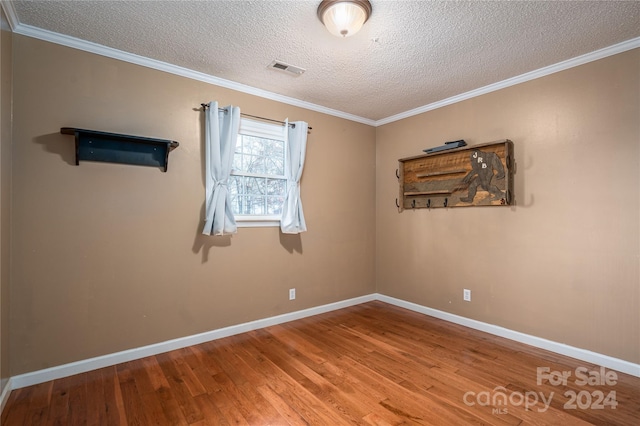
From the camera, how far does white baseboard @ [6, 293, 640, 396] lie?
2.27 metres

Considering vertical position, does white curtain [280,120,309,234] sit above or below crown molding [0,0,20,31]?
below

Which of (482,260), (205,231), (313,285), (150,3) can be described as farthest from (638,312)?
(150,3)

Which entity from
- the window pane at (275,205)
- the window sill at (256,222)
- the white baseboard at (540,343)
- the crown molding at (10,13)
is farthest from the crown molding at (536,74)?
the crown molding at (10,13)

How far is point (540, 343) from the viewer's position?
2.86 meters

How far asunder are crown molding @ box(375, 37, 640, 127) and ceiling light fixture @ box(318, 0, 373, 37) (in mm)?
1856

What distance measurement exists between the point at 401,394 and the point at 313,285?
1.83 metres

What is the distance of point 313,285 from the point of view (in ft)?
12.5

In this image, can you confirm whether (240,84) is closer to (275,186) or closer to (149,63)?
(149,63)

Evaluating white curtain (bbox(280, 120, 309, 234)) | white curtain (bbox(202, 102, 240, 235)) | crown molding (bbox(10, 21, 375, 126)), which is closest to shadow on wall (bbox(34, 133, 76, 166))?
crown molding (bbox(10, 21, 375, 126))

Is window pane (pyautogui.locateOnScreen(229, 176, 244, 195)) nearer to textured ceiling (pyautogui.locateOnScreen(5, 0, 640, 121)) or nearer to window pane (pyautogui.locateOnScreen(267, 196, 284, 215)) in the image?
window pane (pyautogui.locateOnScreen(267, 196, 284, 215))

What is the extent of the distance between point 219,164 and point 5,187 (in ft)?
4.82

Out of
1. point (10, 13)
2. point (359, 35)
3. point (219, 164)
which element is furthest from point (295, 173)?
point (10, 13)

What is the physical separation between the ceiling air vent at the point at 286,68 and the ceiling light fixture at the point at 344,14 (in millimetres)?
783

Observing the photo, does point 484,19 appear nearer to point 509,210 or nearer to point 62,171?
point 509,210
